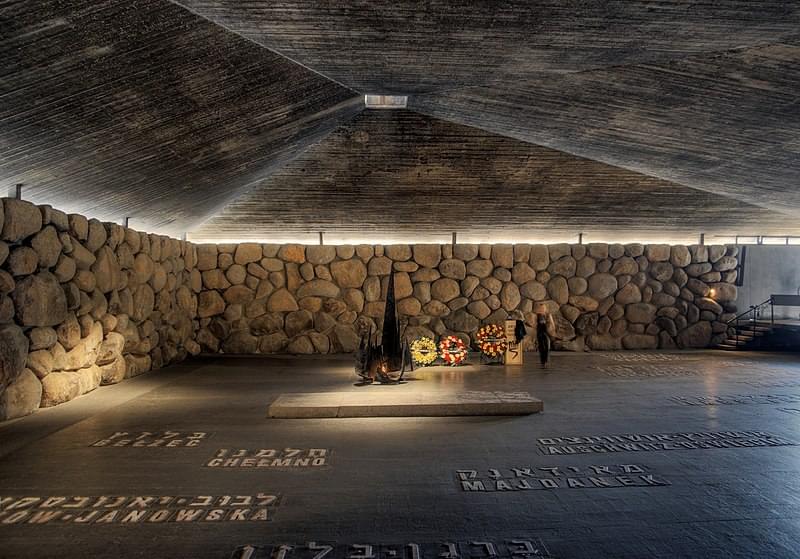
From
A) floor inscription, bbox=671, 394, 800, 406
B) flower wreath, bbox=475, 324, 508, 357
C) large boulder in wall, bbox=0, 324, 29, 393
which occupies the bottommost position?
floor inscription, bbox=671, 394, 800, 406

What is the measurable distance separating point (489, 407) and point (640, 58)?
4.24 meters

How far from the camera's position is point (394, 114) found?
9.51 metres

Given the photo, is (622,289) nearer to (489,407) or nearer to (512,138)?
(512,138)

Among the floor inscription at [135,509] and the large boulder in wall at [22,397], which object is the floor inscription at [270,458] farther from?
the large boulder in wall at [22,397]

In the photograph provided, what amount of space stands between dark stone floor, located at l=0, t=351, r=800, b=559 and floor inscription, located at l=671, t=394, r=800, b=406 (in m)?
0.05

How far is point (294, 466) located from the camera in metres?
5.19

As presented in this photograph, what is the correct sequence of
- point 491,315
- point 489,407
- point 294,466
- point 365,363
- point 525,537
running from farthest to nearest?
point 491,315 < point 365,363 < point 489,407 < point 294,466 < point 525,537

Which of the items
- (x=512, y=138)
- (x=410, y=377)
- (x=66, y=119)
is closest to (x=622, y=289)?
(x=512, y=138)

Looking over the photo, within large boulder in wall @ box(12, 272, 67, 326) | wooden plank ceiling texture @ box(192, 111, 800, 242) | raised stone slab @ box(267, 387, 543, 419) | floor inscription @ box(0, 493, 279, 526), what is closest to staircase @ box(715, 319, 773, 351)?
wooden plank ceiling texture @ box(192, 111, 800, 242)

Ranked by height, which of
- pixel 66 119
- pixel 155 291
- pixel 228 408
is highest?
pixel 66 119

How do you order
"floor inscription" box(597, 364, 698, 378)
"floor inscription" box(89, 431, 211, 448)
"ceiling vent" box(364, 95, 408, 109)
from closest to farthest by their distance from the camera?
1. "floor inscription" box(89, 431, 211, 448)
2. "ceiling vent" box(364, 95, 408, 109)
3. "floor inscription" box(597, 364, 698, 378)

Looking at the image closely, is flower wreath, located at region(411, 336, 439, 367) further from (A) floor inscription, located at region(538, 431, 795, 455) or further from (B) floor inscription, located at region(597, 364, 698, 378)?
(A) floor inscription, located at region(538, 431, 795, 455)

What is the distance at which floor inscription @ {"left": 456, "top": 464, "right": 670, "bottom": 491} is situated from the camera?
4.62 metres

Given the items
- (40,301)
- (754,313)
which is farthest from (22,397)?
(754,313)
